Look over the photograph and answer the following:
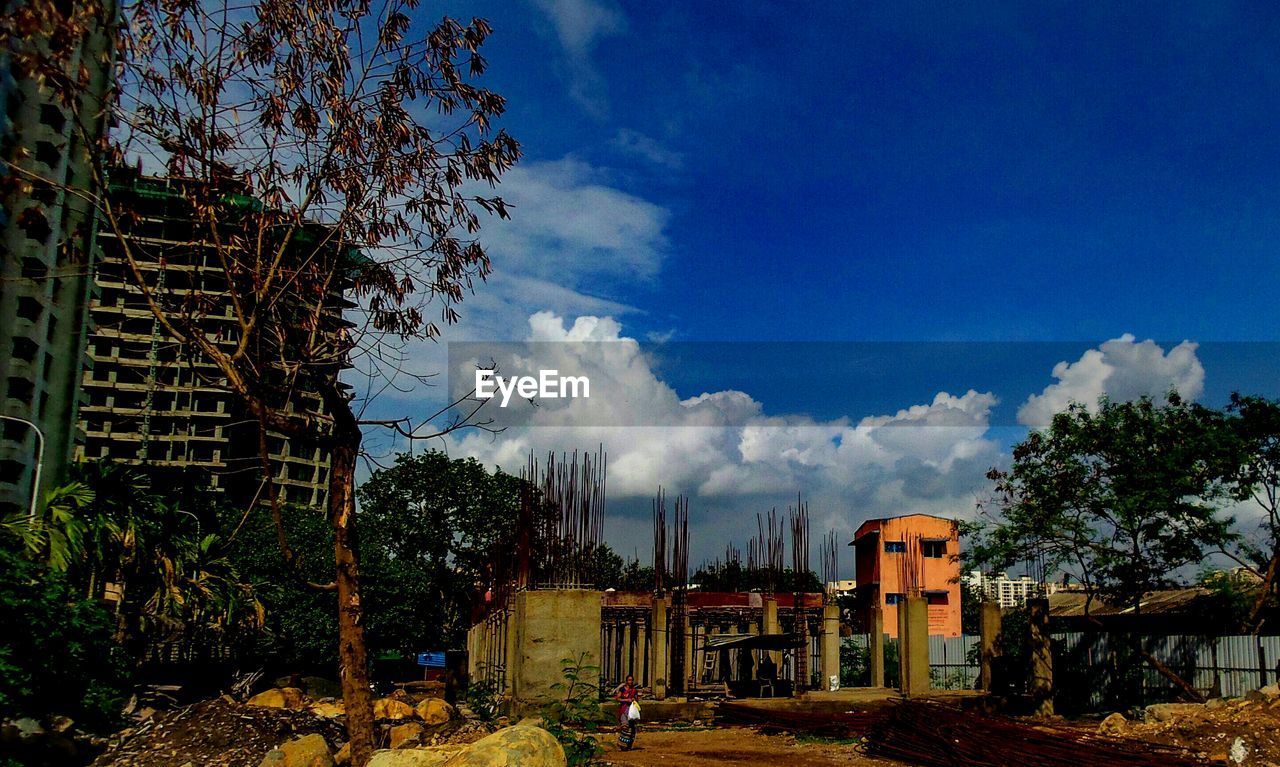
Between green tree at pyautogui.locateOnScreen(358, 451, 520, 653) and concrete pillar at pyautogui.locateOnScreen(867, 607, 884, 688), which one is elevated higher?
green tree at pyautogui.locateOnScreen(358, 451, 520, 653)

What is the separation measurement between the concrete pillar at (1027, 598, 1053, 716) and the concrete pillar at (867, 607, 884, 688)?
3808 millimetres

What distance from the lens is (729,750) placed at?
54.0 ft

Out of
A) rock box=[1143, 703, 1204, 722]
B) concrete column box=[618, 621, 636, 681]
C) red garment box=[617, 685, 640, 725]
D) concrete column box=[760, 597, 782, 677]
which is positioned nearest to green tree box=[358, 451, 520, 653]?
concrete column box=[618, 621, 636, 681]

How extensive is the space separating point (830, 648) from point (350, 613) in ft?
54.7

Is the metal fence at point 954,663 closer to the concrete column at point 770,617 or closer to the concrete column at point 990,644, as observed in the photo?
the concrete column at point 990,644

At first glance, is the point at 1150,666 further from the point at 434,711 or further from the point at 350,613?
the point at 350,613

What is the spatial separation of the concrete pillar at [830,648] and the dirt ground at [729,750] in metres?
5.04

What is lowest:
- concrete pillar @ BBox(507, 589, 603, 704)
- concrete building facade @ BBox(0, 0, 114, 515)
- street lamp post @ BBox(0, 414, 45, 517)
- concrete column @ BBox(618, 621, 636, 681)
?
concrete column @ BBox(618, 621, 636, 681)

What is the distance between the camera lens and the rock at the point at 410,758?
8.72 m

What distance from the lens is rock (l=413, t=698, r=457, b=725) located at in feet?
56.0

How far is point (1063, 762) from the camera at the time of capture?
42.5 feet

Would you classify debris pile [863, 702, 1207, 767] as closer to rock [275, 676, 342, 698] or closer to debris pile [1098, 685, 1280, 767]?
debris pile [1098, 685, 1280, 767]

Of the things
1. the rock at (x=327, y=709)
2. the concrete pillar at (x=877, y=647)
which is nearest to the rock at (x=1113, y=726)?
the concrete pillar at (x=877, y=647)

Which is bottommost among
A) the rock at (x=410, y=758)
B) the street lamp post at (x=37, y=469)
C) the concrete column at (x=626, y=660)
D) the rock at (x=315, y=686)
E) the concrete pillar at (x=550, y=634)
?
the rock at (x=315, y=686)
